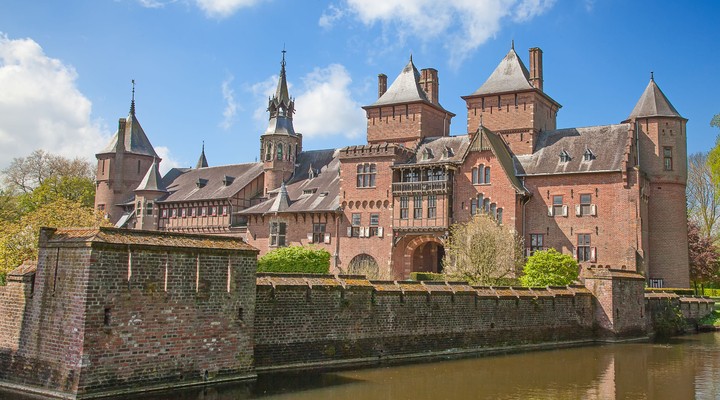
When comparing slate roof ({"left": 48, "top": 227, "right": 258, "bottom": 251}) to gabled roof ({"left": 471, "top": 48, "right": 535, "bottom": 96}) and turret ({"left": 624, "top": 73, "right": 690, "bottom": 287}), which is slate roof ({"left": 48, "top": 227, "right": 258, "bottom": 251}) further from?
gabled roof ({"left": 471, "top": 48, "right": 535, "bottom": 96})

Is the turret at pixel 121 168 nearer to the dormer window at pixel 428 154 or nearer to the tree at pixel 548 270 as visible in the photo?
the dormer window at pixel 428 154

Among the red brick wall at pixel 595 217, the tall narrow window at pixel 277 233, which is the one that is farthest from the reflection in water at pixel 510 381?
the tall narrow window at pixel 277 233

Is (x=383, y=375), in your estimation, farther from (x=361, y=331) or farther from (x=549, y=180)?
(x=549, y=180)

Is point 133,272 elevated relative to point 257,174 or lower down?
lower down

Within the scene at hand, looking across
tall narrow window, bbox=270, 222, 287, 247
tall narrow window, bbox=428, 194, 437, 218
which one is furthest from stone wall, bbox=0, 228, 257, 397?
tall narrow window, bbox=270, 222, 287, 247

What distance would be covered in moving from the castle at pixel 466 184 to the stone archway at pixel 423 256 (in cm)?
11

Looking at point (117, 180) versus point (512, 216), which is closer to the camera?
point (512, 216)

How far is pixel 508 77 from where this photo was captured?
1973 inches

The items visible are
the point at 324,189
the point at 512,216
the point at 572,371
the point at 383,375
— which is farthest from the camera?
the point at 324,189

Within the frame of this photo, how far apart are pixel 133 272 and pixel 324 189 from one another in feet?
126

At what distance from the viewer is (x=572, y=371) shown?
22.0 m

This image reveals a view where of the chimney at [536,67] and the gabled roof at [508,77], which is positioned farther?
the chimney at [536,67]

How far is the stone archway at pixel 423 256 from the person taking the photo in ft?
159

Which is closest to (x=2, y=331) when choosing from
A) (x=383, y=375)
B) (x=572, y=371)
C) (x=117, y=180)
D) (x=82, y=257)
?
(x=82, y=257)
